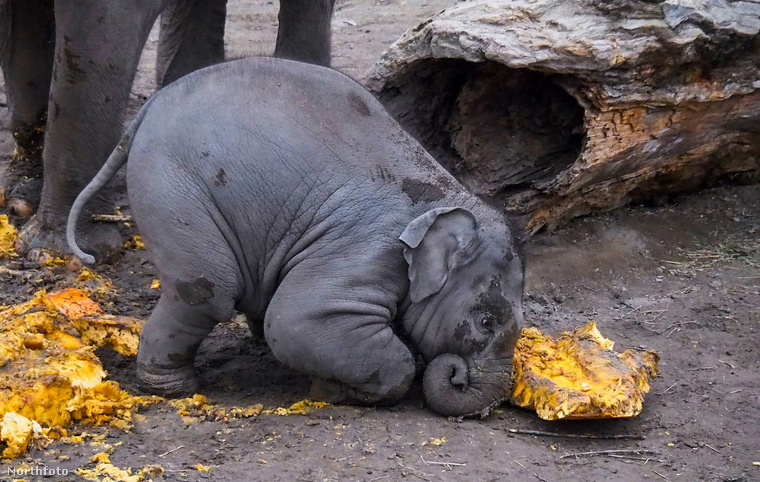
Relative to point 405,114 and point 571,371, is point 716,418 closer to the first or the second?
point 571,371

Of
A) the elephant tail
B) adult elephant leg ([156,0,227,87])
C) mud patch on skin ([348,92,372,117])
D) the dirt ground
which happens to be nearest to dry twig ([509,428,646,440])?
the dirt ground

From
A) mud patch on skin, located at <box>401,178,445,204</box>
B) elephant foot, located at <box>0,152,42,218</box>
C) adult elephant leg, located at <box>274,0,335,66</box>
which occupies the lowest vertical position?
elephant foot, located at <box>0,152,42,218</box>

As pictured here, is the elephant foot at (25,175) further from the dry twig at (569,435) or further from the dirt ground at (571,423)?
the dry twig at (569,435)

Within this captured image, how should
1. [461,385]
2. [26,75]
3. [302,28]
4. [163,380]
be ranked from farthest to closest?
[302,28], [26,75], [163,380], [461,385]

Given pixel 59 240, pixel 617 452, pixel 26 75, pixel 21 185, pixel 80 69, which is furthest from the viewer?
pixel 21 185

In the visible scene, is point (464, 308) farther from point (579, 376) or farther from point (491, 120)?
point (491, 120)

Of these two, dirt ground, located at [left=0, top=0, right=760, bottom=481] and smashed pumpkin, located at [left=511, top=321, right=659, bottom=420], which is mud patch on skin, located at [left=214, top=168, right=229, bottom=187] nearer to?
dirt ground, located at [left=0, top=0, right=760, bottom=481]

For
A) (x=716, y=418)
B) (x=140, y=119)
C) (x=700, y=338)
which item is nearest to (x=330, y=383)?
(x=140, y=119)

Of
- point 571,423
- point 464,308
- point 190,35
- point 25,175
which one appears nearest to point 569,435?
point 571,423

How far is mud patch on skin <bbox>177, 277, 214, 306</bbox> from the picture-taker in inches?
172

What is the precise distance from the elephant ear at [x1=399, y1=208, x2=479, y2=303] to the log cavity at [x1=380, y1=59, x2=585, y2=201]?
5.34ft

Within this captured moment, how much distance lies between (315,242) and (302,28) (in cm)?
328

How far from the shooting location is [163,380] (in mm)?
4590

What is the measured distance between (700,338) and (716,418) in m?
0.94
